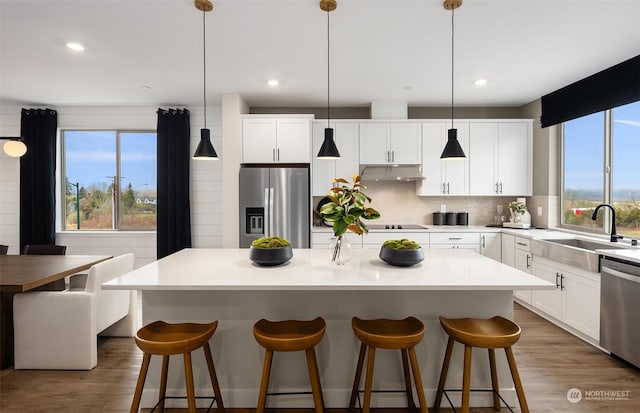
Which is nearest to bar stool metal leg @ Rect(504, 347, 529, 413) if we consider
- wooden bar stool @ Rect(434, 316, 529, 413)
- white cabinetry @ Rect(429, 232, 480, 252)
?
wooden bar stool @ Rect(434, 316, 529, 413)

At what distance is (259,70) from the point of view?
3.52 metres

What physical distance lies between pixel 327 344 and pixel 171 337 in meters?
0.92

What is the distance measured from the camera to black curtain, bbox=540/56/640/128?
125 inches

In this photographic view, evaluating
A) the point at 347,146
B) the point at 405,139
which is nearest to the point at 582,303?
the point at 405,139

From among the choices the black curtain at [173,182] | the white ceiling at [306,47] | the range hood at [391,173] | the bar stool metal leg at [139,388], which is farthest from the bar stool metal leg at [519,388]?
the black curtain at [173,182]

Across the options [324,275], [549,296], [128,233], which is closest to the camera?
[324,275]

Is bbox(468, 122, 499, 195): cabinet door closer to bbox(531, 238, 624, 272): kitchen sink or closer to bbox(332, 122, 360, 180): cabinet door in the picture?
bbox(531, 238, 624, 272): kitchen sink

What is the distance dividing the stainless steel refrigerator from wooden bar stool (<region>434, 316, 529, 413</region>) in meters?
2.52

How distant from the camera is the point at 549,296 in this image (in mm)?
3490

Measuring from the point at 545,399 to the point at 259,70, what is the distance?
3726mm

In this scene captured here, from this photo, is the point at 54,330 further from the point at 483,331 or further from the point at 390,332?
the point at 483,331

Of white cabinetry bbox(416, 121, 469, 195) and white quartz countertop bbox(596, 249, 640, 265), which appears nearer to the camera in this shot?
white quartz countertop bbox(596, 249, 640, 265)

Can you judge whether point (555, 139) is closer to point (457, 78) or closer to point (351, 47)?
point (457, 78)

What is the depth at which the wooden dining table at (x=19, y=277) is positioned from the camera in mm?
2350
